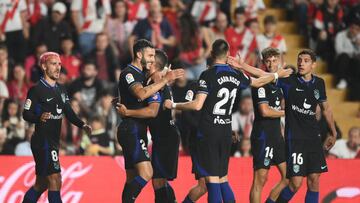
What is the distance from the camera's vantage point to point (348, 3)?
2330 cm

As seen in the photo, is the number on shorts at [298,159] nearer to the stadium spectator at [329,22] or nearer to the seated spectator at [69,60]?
the seated spectator at [69,60]

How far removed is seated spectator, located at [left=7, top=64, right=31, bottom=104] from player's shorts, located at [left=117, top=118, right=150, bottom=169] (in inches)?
228

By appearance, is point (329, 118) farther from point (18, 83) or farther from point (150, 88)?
point (18, 83)

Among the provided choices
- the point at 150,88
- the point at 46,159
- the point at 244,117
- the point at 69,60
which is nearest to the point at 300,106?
the point at 150,88

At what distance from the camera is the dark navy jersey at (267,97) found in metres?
16.0

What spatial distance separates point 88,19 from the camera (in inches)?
862

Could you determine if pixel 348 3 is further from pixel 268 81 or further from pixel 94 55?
pixel 268 81

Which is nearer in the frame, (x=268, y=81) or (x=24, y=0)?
(x=268, y=81)

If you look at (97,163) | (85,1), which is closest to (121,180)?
(97,163)

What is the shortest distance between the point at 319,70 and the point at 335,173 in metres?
5.53

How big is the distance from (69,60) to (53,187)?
5944mm

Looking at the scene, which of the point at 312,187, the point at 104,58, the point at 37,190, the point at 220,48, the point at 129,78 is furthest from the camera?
the point at 104,58

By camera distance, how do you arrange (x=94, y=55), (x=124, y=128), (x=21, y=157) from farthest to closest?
(x=94, y=55), (x=21, y=157), (x=124, y=128)

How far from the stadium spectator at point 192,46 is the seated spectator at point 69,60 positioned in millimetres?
1886
